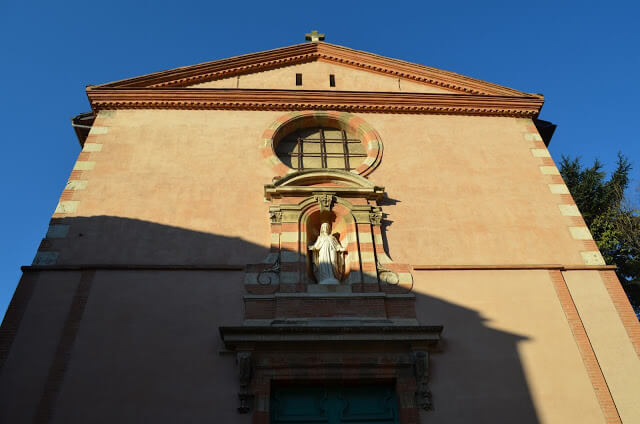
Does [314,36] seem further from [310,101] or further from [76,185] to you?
[76,185]

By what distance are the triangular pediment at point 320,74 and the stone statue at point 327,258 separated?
14.5 ft

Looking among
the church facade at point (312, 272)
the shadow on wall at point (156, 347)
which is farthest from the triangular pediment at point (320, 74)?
the shadow on wall at point (156, 347)

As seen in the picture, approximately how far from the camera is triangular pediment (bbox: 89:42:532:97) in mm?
11320

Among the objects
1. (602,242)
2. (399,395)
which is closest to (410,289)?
(399,395)

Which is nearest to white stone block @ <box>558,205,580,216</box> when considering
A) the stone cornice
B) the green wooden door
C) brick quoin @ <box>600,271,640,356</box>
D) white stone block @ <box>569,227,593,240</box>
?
white stone block @ <box>569,227,593,240</box>

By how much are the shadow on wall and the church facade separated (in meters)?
0.03

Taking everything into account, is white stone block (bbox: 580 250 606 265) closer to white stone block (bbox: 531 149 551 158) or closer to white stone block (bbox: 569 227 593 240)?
white stone block (bbox: 569 227 593 240)

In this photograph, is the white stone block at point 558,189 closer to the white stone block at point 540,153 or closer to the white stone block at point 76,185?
the white stone block at point 540,153

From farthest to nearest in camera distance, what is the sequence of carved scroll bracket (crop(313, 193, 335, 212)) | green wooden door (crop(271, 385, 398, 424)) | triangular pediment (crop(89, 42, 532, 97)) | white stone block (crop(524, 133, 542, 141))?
triangular pediment (crop(89, 42, 532, 97)) < white stone block (crop(524, 133, 542, 141)) < carved scroll bracket (crop(313, 193, 335, 212)) < green wooden door (crop(271, 385, 398, 424))

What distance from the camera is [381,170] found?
9852mm

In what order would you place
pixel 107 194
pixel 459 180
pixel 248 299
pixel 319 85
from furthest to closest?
1. pixel 319 85
2. pixel 459 180
3. pixel 107 194
4. pixel 248 299

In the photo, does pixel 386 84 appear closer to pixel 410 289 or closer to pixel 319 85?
pixel 319 85

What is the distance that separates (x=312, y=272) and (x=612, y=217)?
10.4 metres

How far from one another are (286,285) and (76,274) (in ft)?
10.3
